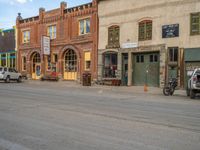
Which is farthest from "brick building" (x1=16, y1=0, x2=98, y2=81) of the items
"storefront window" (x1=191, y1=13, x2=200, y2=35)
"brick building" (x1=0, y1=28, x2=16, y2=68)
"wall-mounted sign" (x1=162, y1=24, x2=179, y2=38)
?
"storefront window" (x1=191, y1=13, x2=200, y2=35)

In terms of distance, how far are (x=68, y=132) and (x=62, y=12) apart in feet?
96.8

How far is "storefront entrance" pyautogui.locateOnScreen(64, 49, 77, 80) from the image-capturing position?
3391 centimetres

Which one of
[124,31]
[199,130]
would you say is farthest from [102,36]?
[199,130]

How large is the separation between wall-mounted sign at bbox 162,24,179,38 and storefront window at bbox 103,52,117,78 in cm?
611

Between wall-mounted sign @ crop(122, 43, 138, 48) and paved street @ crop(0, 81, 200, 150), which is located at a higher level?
wall-mounted sign @ crop(122, 43, 138, 48)

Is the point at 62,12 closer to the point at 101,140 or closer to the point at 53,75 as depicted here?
the point at 53,75

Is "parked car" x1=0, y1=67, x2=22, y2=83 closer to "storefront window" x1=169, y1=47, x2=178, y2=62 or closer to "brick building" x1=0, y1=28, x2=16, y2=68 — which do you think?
"brick building" x1=0, y1=28, x2=16, y2=68

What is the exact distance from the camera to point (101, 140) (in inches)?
256

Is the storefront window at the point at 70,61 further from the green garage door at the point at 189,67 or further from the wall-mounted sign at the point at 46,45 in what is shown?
the green garage door at the point at 189,67

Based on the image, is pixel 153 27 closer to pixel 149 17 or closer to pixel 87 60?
pixel 149 17

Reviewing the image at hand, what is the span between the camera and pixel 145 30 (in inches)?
1049

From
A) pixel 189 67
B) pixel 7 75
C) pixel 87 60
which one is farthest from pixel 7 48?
pixel 189 67

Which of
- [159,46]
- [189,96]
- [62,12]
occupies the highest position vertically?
[62,12]

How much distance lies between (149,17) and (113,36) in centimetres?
461
